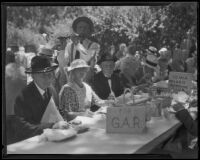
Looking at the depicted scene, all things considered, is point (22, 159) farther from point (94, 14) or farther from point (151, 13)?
point (151, 13)

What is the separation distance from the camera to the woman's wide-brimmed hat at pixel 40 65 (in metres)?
4.30

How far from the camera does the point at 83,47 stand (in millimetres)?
4406

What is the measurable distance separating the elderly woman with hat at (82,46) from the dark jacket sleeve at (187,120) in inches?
40.5

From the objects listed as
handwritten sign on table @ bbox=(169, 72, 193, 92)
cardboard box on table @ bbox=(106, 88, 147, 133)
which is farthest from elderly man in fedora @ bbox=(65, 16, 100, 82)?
handwritten sign on table @ bbox=(169, 72, 193, 92)

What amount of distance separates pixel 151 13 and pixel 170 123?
1124 millimetres

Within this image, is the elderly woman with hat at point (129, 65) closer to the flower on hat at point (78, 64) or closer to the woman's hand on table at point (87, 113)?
the flower on hat at point (78, 64)

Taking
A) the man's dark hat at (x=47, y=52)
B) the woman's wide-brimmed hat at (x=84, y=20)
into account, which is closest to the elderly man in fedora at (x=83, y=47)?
the woman's wide-brimmed hat at (x=84, y=20)

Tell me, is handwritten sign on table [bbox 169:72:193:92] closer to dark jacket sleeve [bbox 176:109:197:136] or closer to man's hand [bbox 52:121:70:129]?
dark jacket sleeve [bbox 176:109:197:136]

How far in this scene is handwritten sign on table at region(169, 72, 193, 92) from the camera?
4.41 metres

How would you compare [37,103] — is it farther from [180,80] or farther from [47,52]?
[180,80]

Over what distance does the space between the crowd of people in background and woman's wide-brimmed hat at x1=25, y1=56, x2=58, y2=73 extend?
0.03ft

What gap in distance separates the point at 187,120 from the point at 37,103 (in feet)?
5.02

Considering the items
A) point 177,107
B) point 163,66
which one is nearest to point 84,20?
point 163,66

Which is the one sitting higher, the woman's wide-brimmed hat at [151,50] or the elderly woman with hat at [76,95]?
the woman's wide-brimmed hat at [151,50]
